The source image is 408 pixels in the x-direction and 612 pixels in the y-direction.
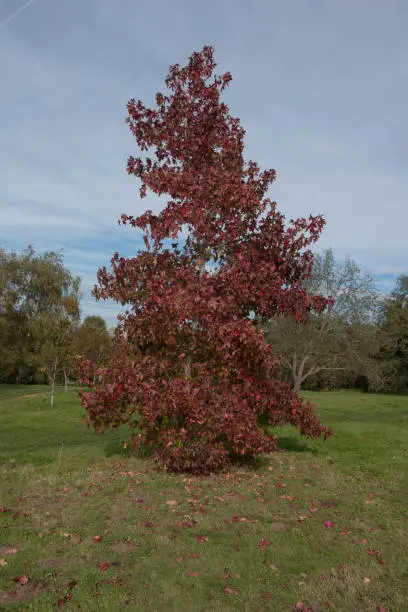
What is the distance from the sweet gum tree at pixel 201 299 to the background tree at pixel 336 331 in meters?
25.1

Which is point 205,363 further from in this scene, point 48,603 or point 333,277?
point 333,277

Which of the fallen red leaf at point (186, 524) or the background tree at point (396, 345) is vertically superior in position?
the background tree at point (396, 345)

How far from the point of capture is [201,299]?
903 centimetres

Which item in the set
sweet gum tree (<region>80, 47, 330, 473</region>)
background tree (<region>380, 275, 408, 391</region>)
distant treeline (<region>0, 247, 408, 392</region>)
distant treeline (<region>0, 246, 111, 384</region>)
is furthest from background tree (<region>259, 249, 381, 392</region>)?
sweet gum tree (<region>80, 47, 330, 473</region>)

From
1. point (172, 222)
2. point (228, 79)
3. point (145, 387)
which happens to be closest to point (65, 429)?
point (145, 387)

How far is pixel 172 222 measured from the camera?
33.0 ft

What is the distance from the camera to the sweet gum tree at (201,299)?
907 cm

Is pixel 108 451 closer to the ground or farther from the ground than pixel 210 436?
closer to the ground

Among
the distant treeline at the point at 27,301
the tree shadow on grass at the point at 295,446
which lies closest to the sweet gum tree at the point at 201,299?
the tree shadow on grass at the point at 295,446

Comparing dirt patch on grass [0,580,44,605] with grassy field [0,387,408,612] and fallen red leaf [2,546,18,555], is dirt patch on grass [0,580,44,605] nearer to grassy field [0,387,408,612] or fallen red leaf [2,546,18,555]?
grassy field [0,387,408,612]

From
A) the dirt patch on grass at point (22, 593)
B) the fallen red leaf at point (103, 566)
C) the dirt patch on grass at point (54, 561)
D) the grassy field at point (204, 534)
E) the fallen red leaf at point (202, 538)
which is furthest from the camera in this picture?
the fallen red leaf at point (202, 538)

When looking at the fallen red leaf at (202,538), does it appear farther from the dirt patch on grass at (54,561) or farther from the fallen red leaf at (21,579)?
the fallen red leaf at (21,579)

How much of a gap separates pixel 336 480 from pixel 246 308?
4.10 metres

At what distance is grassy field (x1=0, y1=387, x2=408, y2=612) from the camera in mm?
4820
